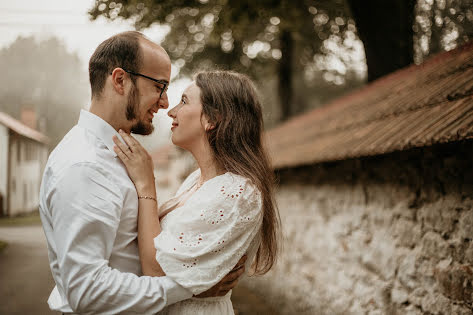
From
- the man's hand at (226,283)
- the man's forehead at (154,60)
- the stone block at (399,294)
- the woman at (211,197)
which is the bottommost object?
the stone block at (399,294)

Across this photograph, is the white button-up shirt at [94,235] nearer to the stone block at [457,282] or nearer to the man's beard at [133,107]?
the man's beard at [133,107]

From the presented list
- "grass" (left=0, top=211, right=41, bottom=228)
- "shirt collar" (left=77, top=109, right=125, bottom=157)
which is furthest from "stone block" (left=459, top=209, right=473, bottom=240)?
Answer: "grass" (left=0, top=211, right=41, bottom=228)

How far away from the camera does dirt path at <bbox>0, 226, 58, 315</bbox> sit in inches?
116

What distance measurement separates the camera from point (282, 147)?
20.8 feet

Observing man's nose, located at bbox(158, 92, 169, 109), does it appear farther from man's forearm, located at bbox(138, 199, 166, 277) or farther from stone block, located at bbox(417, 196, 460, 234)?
stone block, located at bbox(417, 196, 460, 234)

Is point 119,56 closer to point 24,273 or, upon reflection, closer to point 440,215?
point 24,273

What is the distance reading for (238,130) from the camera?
6.86ft

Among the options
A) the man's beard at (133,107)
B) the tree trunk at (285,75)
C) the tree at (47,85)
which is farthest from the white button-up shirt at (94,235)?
the tree trunk at (285,75)

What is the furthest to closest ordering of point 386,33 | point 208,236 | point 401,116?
1. point 386,33
2. point 401,116
3. point 208,236

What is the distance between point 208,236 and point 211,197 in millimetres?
185

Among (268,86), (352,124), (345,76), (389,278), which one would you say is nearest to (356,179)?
(352,124)

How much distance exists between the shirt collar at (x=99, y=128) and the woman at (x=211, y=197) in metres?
0.04

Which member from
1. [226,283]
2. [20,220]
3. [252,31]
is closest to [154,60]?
[226,283]

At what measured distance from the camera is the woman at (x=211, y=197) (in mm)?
1700
